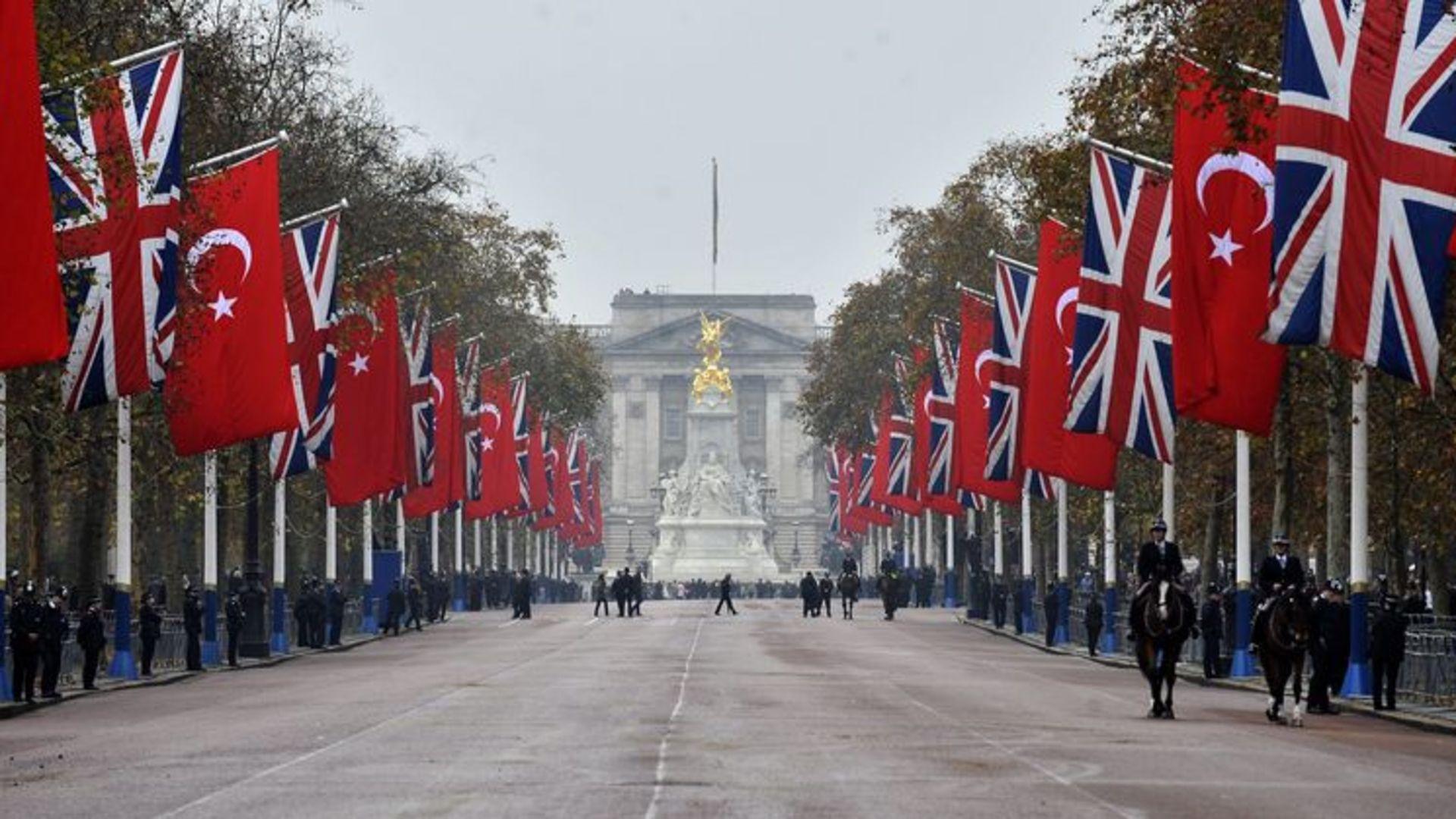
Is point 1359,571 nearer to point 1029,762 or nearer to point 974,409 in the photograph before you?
point 1029,762

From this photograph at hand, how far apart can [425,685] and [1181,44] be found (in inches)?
576

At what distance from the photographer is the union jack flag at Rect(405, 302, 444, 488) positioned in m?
73.0

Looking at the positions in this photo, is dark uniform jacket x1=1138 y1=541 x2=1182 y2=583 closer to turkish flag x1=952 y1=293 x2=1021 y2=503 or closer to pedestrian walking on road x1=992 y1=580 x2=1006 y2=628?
turkish flag x1=952 y1=293 x2=1021 y2=503

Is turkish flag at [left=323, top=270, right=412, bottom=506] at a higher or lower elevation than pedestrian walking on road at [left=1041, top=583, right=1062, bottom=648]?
higher

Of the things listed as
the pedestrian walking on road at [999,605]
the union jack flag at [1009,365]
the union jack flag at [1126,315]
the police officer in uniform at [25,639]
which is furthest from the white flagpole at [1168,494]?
the pedestrian walking on road at [999,605]

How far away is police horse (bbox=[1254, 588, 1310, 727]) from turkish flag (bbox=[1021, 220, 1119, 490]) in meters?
21.2

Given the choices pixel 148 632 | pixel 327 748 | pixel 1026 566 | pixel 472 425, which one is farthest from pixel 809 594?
pixel 327 748

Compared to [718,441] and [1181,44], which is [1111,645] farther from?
[718,441]

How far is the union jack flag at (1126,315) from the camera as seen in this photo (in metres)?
47.2

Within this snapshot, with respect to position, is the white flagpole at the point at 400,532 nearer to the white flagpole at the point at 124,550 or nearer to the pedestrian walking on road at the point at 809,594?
the pedestrian walking on road at the point at 809,594

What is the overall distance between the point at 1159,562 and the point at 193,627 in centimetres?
2507

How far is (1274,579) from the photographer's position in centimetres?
3428

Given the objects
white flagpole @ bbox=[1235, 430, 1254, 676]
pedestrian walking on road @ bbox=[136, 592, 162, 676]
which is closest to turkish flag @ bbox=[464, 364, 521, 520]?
pedestrian walking on road @ bbox=[136, 592, 162, 676]

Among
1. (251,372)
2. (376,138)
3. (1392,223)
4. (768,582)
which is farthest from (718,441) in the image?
(1392,223)
